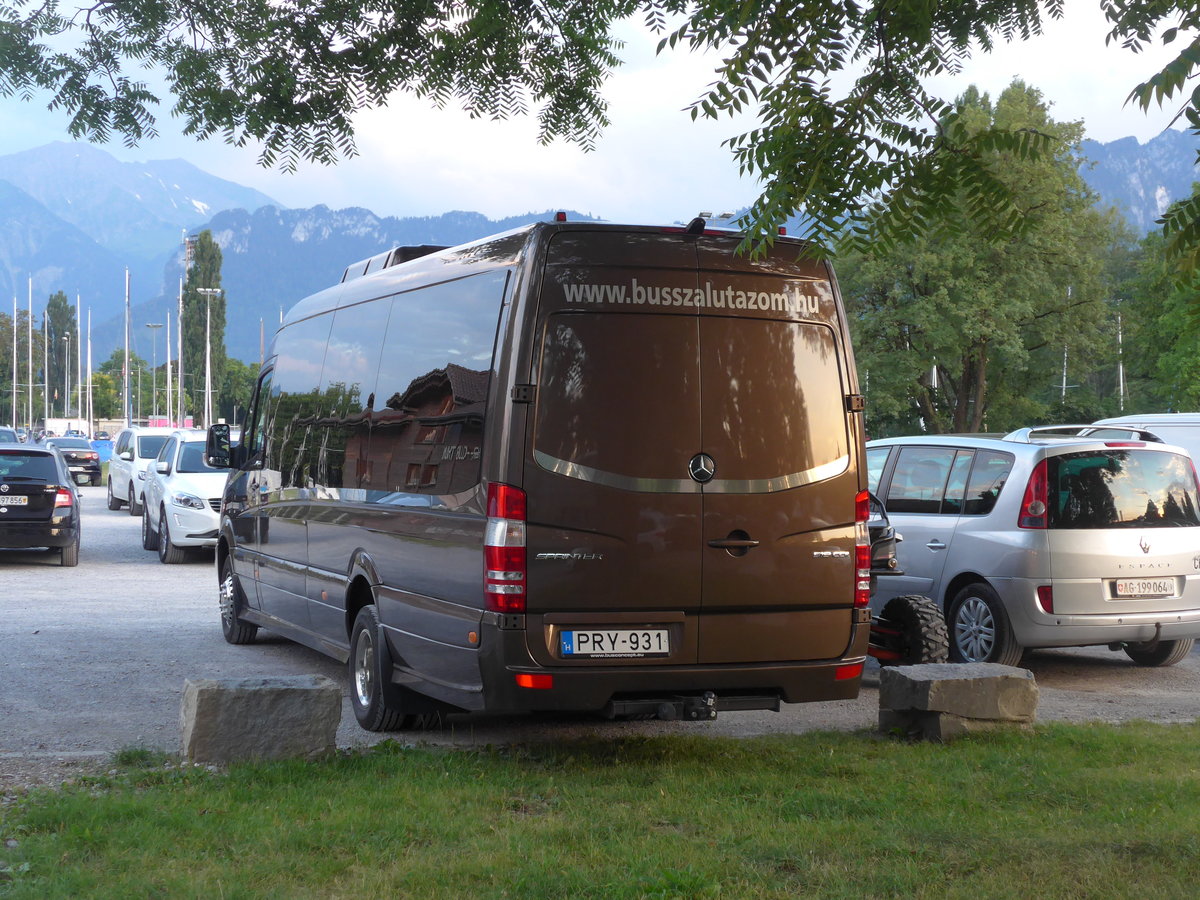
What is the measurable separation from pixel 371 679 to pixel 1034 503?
4.91 m

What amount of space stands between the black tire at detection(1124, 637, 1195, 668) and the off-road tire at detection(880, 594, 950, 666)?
256 cm

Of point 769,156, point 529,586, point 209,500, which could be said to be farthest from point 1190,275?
point 209,500

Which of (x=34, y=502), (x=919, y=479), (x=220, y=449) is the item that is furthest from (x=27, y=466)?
(x=919, y=479)

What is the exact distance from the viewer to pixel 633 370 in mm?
6648

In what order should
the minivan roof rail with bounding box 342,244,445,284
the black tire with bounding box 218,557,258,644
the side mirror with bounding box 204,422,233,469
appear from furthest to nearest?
1. the side mirror with bounding box 204,422,233,469
2. the black tire with bounding box 218,557,258,644
3. the minivan roof rail with bounding box 342,244,445,284

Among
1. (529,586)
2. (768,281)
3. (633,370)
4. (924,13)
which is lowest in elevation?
(529,586)

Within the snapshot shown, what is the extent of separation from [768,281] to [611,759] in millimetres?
2558

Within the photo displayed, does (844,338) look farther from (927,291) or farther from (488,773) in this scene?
(927,291)

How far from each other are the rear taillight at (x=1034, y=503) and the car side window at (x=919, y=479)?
949mm

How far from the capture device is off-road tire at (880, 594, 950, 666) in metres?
9.43

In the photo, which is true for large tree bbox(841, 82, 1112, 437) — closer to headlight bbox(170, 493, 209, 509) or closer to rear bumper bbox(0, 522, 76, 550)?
headlight bbox(170, 493, 209, 509)

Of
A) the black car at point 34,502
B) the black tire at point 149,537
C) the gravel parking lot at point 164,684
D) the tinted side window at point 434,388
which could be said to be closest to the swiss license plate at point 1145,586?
the gravel parking lot at point 164,684

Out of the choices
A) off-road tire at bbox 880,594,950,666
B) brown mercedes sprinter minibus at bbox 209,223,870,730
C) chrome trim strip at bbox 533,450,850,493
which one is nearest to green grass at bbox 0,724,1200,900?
brown mercedes sprinter minibus at bbox 209,223,870,730

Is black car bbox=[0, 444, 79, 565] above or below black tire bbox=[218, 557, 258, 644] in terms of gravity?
above
